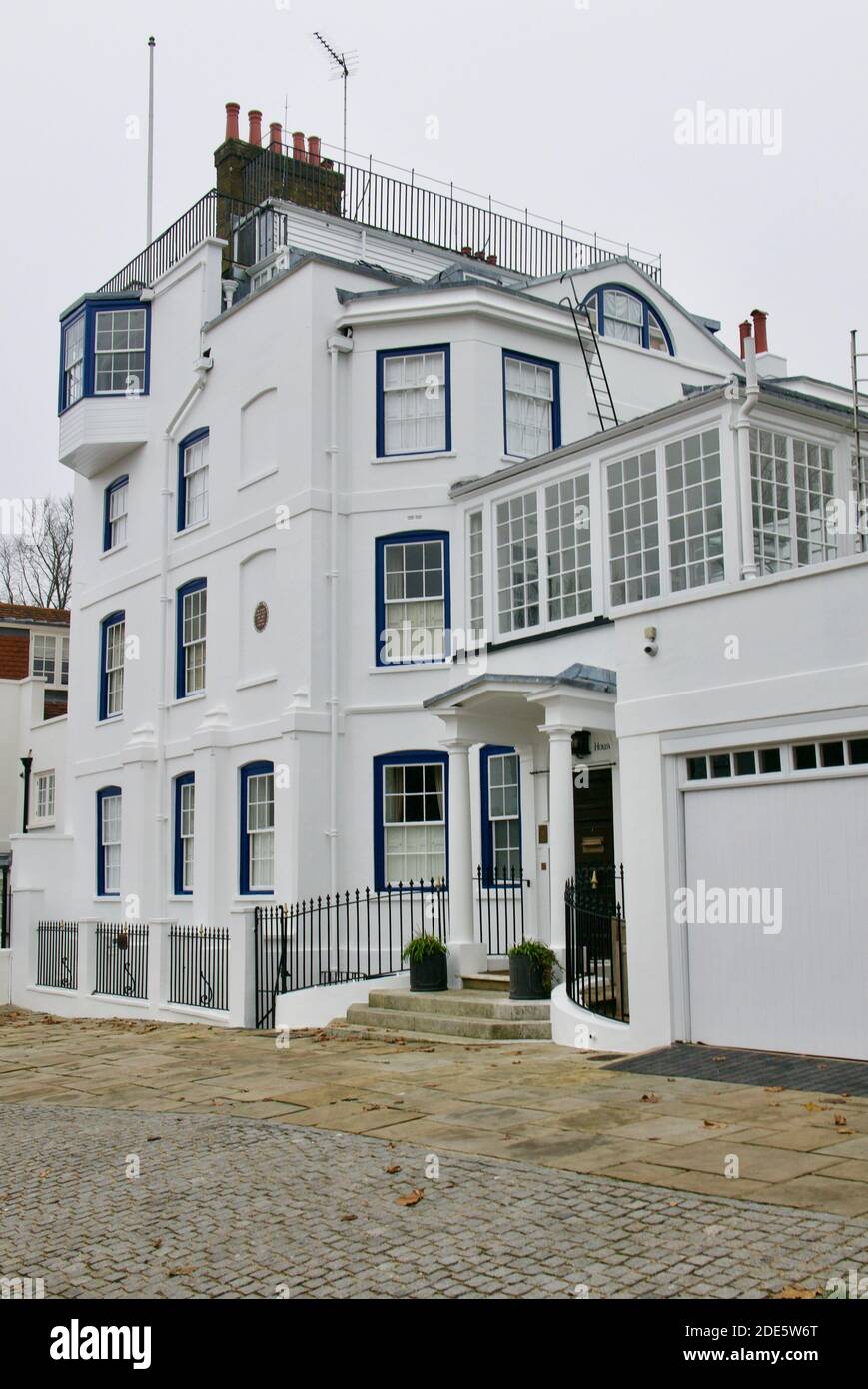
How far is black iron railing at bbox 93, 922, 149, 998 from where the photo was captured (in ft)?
67.2

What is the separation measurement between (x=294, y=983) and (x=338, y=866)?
6.71 ft

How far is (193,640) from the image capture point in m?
22.8

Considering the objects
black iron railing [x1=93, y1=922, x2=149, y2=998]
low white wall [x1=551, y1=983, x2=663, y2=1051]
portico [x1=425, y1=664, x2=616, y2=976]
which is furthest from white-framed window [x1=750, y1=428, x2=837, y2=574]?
black iron railing [x1=93, y1=922, x2=149, y2=998]

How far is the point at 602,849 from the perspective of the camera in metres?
16.6

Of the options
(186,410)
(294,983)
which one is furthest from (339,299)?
(294,983)

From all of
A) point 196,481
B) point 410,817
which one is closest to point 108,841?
point 196,481

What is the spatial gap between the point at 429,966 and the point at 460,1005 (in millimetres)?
1187

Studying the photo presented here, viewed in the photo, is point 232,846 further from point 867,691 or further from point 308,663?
point 867,691

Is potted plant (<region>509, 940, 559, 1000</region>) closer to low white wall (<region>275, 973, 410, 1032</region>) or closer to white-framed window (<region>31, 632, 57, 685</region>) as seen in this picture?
low white wall (<region>275, 973, 410, 1032</region>)

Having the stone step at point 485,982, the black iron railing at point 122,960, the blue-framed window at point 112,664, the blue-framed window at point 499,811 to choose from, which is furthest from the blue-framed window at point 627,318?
the black iron railing at point 122,960

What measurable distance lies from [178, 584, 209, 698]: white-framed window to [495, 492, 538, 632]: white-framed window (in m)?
6.22

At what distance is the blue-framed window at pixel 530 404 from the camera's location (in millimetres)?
20000
